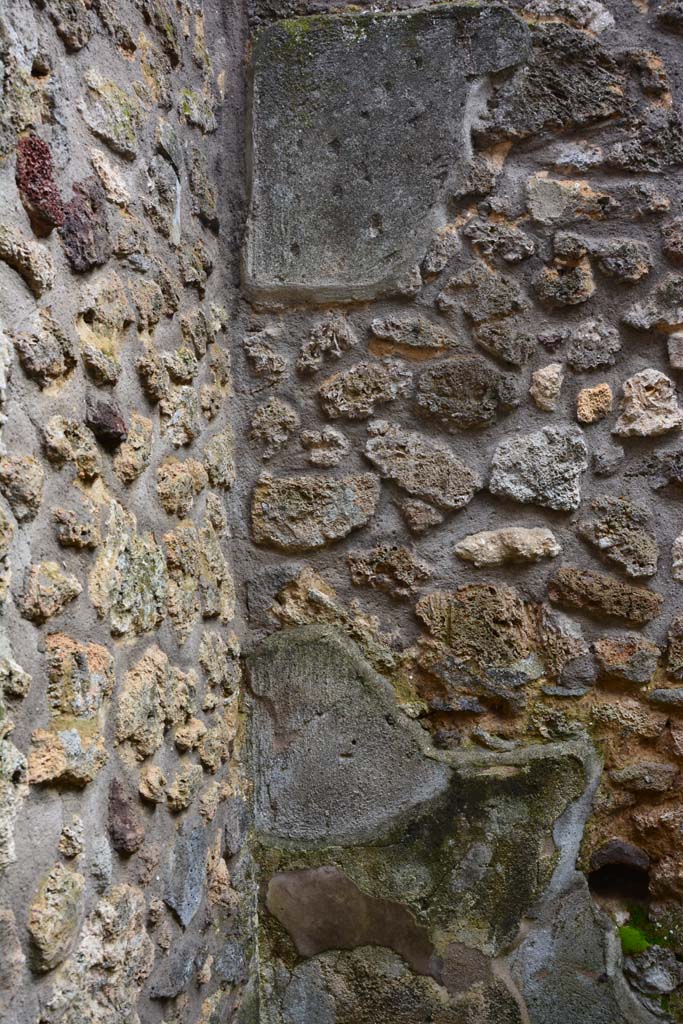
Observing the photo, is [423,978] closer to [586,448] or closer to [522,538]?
[522,538]

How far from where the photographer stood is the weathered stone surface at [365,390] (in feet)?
6.15

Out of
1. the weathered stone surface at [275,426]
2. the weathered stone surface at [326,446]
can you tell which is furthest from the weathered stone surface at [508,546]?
the weathered stone surface at [275,426]

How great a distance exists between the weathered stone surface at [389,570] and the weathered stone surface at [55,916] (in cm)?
92

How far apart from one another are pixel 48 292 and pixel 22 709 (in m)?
0.52

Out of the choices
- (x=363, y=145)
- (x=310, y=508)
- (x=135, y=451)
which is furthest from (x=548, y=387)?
(x=135, y=451)

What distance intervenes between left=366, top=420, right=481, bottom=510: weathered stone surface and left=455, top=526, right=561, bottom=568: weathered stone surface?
0.09 meters

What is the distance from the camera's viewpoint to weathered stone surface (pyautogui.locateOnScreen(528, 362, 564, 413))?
185 cm

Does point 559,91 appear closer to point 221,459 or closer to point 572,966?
point 221,459

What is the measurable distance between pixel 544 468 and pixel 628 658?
17.0 inches

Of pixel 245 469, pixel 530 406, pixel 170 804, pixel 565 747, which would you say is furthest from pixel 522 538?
pixel 170 804

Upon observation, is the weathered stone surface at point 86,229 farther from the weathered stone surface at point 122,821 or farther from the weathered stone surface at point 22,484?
the weathered stone surface at point 122,821

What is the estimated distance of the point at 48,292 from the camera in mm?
1086

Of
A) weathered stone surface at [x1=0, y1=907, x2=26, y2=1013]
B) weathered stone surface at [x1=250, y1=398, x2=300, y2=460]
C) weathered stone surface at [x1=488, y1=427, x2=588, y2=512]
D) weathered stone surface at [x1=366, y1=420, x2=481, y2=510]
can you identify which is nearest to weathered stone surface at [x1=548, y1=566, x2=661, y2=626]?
weathered stone surface at [x1=488, y1=427, x2=588, y2=512]

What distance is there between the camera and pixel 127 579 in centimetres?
125
